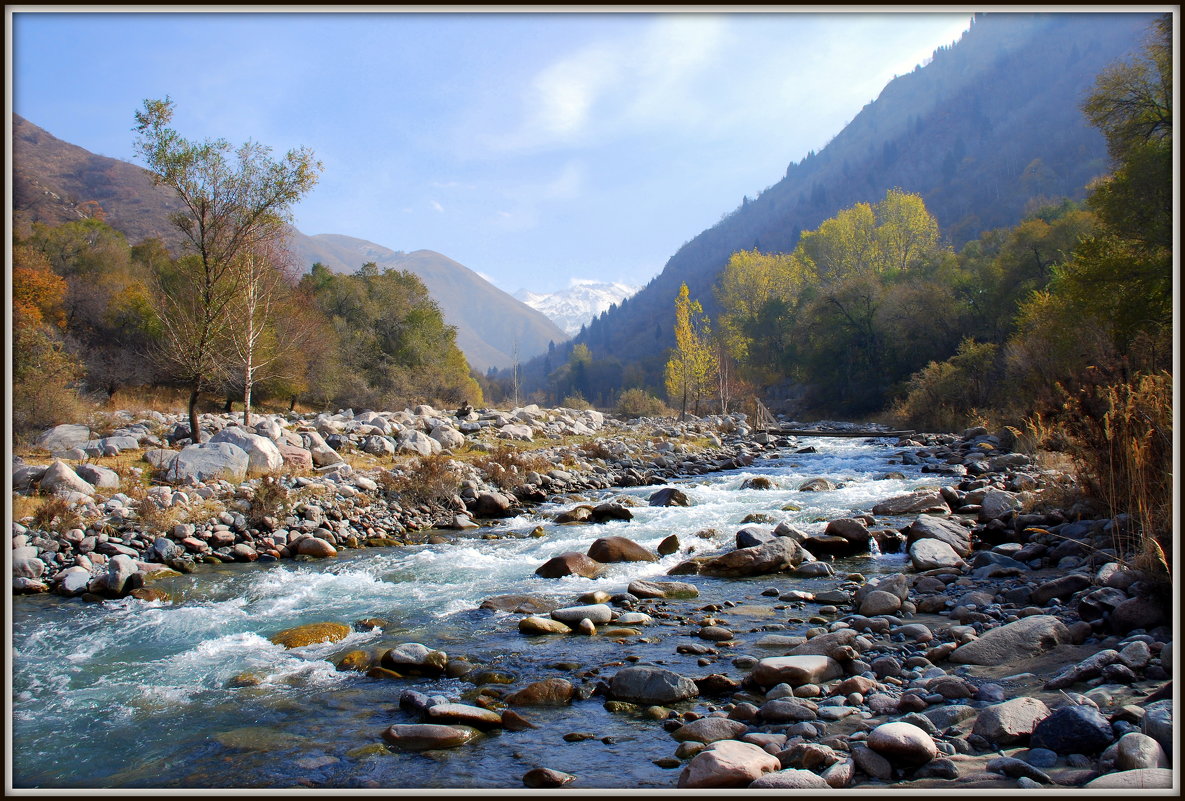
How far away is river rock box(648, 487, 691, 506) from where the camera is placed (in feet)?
51.7

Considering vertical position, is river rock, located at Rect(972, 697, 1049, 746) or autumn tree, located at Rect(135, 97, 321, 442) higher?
autumn tree, located at Rect(135, 97, 321, 442)

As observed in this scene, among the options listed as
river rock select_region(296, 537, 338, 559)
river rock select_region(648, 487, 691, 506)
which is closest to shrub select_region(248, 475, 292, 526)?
river rock select_region(296, 537, 338, 559)

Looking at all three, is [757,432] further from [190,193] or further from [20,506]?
[20,506]

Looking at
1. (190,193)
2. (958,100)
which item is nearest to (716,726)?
(190,193)

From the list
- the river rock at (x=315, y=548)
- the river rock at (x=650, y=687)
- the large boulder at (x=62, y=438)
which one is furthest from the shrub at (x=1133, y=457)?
the large boulder at (x=62, y=438)

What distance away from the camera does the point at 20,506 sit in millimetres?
11000

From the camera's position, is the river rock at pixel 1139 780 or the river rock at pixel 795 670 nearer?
the river rock at pixel 1139 780

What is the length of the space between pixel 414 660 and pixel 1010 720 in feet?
16.2

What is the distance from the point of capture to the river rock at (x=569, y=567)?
9883mm

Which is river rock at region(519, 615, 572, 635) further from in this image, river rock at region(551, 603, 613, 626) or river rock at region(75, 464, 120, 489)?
river rock at region(75, 464, 120, 489)

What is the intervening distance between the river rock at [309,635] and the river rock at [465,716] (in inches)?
111

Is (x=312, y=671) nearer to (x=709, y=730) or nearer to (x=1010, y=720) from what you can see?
(x=709, y=730)

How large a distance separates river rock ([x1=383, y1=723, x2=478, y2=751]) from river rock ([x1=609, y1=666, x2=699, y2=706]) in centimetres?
129

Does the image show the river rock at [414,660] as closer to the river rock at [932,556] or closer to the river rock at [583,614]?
the river rock at [583,614]
